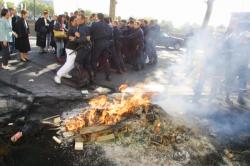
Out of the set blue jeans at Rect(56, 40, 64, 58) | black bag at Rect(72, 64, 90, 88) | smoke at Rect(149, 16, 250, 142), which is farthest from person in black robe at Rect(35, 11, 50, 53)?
smoke at Rect(149, 16, 250, 142)

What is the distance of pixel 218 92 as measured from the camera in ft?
33.7

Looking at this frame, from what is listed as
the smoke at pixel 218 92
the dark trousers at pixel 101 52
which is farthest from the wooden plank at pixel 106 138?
the dark trousers at pixel 101 52

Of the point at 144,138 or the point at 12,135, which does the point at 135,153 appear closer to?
the point at 144,138

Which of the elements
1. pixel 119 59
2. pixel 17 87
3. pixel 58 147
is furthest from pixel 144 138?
pixel 119 59

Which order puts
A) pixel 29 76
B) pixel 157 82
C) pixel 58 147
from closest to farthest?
pixel 58 147 → pixel 29 76 → pixel 157 82

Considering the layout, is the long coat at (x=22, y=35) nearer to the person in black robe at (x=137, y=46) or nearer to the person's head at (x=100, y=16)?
the person's head at (x=100, y=16)

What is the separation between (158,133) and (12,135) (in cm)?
279

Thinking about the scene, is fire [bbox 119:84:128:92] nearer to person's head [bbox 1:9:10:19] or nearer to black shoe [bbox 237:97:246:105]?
black shoe [bbox 237:97:246:105]

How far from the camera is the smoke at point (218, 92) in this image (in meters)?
7.15

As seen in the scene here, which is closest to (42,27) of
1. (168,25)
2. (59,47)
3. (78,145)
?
(59,47)

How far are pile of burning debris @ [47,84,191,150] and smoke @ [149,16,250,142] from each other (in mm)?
1112

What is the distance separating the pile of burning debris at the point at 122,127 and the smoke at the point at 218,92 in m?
1.11

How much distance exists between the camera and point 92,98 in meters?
7.88

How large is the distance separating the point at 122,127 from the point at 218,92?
5.88m
